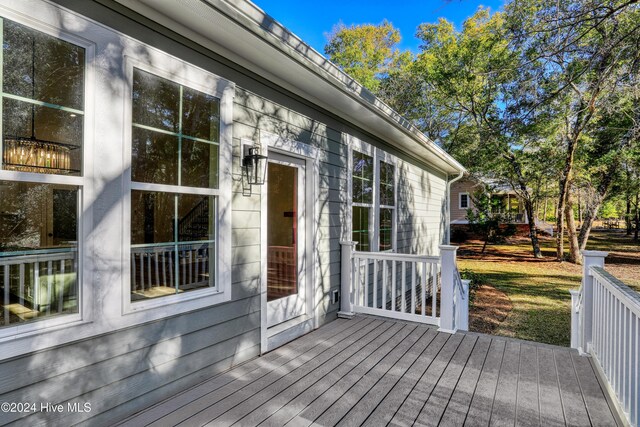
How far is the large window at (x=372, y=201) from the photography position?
5.10m

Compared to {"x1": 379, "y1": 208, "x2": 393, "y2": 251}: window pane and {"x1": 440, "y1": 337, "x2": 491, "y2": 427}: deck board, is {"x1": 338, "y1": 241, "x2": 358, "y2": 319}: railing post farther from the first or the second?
{"x1": 440, "y1": 337, "x2": 491, "y2": 427}: deck board

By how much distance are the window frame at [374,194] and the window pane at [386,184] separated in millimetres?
71

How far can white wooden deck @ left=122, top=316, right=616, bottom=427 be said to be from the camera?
2.21 metres

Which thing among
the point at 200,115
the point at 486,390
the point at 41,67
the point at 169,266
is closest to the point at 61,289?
the point at 169,266

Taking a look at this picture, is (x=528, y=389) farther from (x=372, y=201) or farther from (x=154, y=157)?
(x=372, y=201)

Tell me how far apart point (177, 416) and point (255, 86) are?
2606 mm

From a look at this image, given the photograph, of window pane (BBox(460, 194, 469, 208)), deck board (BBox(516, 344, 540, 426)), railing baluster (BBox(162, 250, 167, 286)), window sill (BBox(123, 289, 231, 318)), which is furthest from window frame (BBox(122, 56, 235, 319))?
window pane (BBox(460, 194, 469, 208))

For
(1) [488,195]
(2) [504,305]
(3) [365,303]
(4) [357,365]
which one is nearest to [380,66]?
(1) [488,195]

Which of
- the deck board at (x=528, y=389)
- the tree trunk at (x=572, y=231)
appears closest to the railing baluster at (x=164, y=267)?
the deck board at (x=528, y=389)

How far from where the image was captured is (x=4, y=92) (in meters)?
1.72

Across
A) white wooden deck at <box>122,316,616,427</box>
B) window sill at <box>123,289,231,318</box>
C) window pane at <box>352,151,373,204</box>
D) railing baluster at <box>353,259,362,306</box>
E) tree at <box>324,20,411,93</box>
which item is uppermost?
tree at <box>324,20,411,93</box>

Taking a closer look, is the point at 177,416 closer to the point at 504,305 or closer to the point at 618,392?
the point at 618,392

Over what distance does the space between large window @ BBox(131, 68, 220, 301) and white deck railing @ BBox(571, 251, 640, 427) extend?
2.68 meters

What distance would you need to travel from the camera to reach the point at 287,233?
4.03 metres
